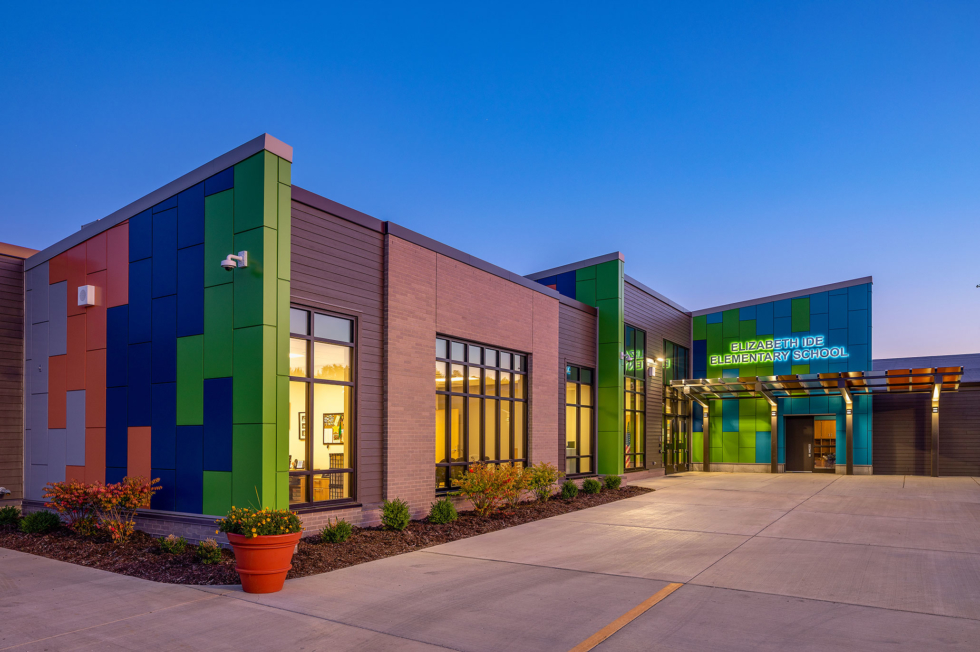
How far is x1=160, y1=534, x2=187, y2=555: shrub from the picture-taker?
31.2 ft

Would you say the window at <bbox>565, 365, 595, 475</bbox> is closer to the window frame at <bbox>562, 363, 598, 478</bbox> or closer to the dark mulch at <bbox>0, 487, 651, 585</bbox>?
the window frame at <bbox>562, 363, 598, 478</bbox>

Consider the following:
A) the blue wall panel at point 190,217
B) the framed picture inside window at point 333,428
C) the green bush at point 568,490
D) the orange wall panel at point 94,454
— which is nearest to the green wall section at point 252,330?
the blue wall panel at point 190,217

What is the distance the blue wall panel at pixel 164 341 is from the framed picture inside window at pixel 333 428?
2.51 m

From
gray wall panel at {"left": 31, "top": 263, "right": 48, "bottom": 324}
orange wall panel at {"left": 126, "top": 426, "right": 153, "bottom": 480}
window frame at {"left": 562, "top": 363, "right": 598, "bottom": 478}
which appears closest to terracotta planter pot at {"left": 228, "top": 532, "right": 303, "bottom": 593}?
orange wall panel at {"left": 126, "top": 426, "right": 153, "bottom": 480}

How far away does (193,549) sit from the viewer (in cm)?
977

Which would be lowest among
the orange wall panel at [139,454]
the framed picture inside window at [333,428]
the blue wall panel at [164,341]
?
the orange wall panel at [139,454]

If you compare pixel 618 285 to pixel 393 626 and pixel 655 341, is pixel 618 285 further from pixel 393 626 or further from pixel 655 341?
pixel 393 626

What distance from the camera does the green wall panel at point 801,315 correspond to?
27.7 m

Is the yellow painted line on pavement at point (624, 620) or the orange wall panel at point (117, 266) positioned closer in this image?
the yellow painted line on pavement at point (624, 620)

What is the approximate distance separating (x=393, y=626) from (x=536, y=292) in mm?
12253

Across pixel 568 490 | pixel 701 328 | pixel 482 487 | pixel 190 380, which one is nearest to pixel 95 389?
pixel 190 380

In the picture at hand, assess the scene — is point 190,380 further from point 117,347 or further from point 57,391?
point 57,391

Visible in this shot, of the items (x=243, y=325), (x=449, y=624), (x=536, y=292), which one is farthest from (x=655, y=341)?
(x=449, y=624)

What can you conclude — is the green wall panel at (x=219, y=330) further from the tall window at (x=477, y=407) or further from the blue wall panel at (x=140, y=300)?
the tall window at (x=477, y=407)
